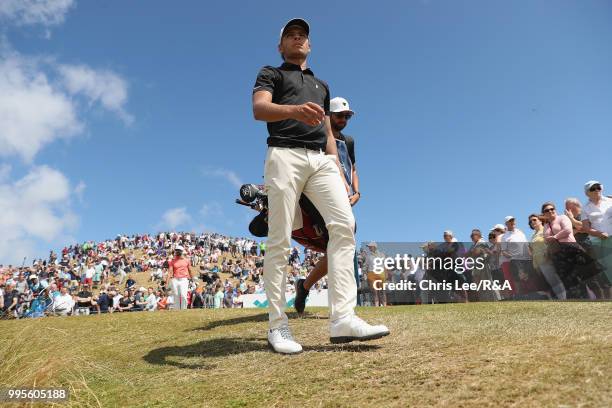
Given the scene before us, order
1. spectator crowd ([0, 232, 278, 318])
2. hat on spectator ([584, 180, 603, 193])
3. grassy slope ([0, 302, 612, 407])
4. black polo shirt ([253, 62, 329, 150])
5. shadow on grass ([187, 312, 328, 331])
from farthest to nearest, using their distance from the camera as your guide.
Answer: spectator crowd ([0, 232, 278, 318]) → hat on spectator ([584, 180, 603, 193]) → shadow on grass ([187, 312, 328, 331]) → black polo shirt ([253, 62, 329, 150]) → grassy slope ([0, 302, 612, 407])

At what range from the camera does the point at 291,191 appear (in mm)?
3627

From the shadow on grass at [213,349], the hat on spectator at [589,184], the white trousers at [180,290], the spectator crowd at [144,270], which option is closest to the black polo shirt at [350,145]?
the shadow on grass at [213,349]

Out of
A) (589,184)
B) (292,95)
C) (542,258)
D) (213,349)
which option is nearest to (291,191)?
(292,95)

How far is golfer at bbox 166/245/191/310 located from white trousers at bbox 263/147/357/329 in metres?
8.90

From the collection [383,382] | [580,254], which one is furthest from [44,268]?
[383,382]

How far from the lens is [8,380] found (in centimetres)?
332

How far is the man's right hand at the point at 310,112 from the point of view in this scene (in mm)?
3211

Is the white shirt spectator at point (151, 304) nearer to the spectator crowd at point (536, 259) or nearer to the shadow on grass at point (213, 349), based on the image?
the spectator crowd at point (536, 259)

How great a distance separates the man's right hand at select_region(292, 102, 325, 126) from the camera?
321 cm

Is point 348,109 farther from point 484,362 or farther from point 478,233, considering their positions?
point 478,233

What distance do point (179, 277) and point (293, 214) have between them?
936 centimetres

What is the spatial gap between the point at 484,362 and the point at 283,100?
2.38 metres

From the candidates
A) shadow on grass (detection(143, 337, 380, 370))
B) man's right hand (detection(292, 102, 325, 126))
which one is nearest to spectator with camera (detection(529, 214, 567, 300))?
shadow on grass (detection(143, 337, 380, 370))

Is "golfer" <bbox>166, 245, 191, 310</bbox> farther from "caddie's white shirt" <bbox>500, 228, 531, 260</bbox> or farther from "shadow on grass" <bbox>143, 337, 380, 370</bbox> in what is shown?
"shadow on grass" <bbox>143, 337, 380, 370</bbox>
